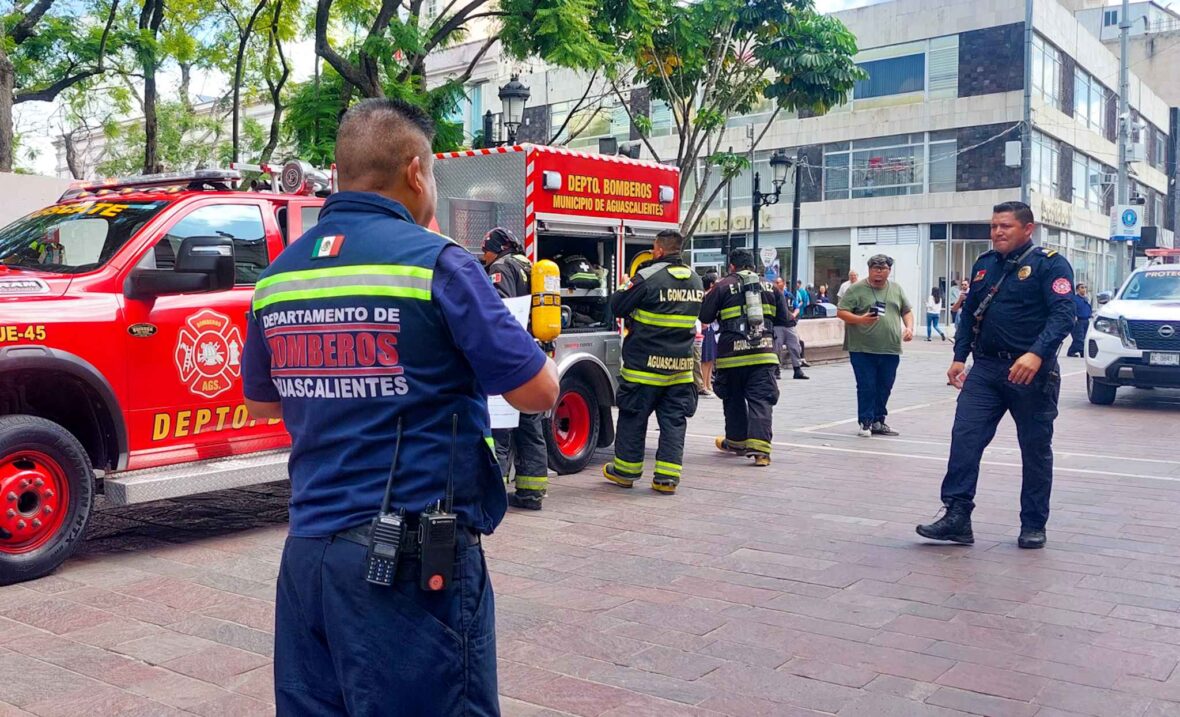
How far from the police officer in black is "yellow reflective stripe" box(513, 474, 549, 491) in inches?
100

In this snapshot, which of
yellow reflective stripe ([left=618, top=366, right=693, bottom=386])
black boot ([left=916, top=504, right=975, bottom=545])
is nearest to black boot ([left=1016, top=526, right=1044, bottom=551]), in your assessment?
black boot ([left=916, top=504, right=975, bottom=545])

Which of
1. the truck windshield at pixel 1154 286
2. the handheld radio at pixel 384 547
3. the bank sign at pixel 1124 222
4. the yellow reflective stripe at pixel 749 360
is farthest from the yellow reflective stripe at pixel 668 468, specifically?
the bank sign at pixel 1124 222

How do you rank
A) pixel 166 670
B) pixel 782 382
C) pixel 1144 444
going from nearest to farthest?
pixel 166 670, pixel 1144 444, pixel 782 382

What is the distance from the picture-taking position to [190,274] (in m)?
6.04

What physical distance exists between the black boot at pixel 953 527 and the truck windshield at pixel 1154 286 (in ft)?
33.3

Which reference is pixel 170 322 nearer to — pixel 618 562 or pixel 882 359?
pixel 618 562

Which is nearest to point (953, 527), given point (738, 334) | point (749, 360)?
point (749, 360)

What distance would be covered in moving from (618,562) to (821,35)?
50.6 feet

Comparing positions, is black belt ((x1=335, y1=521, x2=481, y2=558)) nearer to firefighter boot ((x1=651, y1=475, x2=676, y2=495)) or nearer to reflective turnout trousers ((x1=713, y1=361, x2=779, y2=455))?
firefighter boot ((x1=651, y1=475, x2=676, y2=495))

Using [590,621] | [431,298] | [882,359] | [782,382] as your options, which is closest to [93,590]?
[590,621]

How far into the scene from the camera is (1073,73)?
1596 inches

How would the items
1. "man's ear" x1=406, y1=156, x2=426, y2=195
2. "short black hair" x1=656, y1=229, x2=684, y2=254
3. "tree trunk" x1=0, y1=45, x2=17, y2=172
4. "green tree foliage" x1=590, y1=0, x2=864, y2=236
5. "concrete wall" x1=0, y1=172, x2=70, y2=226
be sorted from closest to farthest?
"man's ear" x1=406, y1=156, x2=426, y2=195
"short black hair" x1=656, y1=229, x2=684, y2=254
"concrete wall" x1=0, y1=172, x2=70, y2=226
"tree trunk" x1=0, y1=45, x2=17, y2=172
"green tree foliage" x1=590, y1=0, x2=864, y2=236

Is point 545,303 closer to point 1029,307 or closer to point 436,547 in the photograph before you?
point 1029,307

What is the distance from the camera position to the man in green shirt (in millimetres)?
11258
